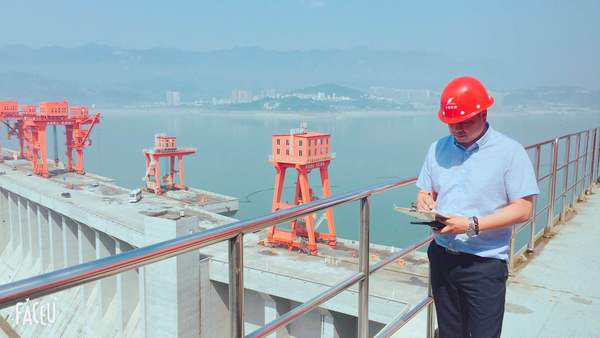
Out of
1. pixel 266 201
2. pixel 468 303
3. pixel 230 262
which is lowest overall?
pixel 266 201

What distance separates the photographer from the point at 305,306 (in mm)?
1502

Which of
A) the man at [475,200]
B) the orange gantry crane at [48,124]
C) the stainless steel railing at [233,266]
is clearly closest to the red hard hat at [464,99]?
the man at [475,200]

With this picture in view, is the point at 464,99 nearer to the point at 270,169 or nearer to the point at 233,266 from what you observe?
the point at 233,266

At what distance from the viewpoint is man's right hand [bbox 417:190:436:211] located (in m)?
1.66

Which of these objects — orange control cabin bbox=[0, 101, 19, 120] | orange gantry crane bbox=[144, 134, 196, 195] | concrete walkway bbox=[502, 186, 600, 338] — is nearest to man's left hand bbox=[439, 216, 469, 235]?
concrete walkway bbox=[502, 186, 600, 338]

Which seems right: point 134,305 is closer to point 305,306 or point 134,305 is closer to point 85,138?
point 305,306

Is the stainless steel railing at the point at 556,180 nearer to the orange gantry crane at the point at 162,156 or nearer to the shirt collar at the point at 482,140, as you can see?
the shirt collar at the point at 482,140

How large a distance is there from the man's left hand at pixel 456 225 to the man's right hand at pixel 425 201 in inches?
7.1

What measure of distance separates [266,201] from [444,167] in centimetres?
3687

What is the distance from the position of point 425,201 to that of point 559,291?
2.22m

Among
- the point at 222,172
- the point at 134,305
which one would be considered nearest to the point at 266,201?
the point at 222,172

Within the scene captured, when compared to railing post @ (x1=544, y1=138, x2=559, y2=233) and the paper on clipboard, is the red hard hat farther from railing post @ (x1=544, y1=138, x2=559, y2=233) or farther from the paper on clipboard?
railing post @ (x1=544, y1=138, x2=559, y2=233)

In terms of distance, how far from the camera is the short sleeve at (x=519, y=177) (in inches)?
58.1

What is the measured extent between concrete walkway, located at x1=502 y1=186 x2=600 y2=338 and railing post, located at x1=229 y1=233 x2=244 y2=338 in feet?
6.70
